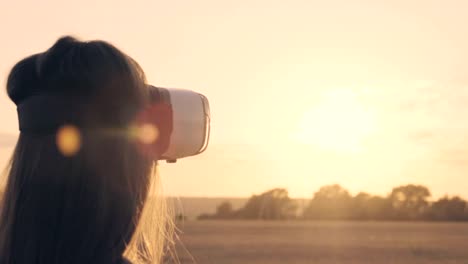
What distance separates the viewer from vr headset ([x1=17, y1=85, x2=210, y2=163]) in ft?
7.18

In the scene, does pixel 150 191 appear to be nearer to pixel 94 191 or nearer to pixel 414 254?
pixel 94 191

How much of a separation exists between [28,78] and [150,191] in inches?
14.5

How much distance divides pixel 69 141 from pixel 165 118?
0.98 feet

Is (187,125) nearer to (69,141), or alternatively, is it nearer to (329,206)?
(69,141)

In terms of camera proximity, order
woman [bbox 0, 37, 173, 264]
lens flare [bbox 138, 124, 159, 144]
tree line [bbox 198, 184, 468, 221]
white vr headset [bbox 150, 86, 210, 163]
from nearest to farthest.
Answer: woman [bbox 0, 37, 173, 264]
lens flare [bbox 138, 124, 159, 144]
white vr headset [bbox 150, 86, 210, 163]
tree line [bbox 198, 184, 468, 221]

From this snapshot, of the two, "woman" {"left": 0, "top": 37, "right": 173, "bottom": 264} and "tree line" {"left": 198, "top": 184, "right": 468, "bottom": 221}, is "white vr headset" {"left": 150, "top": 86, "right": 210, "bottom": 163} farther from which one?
"tree line" {"left": 198, "top": 184, "right": 468, "bottom": 221}

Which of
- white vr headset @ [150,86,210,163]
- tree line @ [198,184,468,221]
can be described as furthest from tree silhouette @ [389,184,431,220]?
white vr headset @ [150,86,210,163]

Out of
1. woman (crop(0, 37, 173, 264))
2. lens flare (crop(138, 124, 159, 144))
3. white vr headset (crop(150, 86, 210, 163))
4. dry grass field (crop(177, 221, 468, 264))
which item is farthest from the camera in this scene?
dry grass field (crop(177, 221, 468, 264))

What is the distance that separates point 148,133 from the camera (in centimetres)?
229

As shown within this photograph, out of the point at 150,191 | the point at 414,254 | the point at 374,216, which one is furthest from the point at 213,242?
the point at 150,191

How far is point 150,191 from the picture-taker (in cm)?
229

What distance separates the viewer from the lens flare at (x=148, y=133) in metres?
2.24

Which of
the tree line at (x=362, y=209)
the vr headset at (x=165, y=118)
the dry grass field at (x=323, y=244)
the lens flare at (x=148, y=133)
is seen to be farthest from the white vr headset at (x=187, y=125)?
the tree line at (x=362, y=209)

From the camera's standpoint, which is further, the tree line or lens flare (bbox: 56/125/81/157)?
the tree line
